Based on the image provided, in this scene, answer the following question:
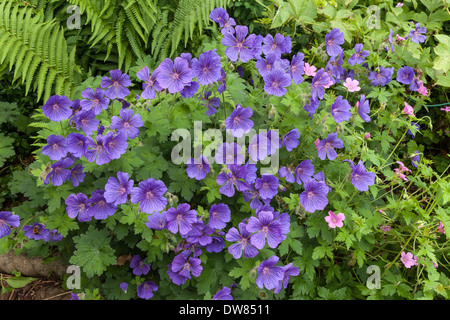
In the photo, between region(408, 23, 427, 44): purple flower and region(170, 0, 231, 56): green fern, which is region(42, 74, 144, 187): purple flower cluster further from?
region(408, 23, 427, 44): purple flower

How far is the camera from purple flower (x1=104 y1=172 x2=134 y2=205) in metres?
1.43

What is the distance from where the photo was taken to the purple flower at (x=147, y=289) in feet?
5.69

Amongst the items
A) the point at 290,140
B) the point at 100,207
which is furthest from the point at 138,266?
the point at 290,140

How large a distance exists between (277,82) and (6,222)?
1361 millimetres

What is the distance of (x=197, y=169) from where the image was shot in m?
1.58

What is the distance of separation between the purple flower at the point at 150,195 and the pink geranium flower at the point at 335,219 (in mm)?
774

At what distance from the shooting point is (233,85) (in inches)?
75.9

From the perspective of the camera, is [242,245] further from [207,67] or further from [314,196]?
[207,67]

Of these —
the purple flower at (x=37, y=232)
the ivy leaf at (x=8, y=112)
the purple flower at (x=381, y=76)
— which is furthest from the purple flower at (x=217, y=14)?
the ivy leaf at (x=8, y=112)

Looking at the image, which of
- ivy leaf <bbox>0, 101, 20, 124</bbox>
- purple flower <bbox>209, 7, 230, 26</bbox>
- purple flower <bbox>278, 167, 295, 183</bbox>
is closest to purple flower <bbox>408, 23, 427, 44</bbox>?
purple flower <bbox>209, 7, 230, 26</bbox>

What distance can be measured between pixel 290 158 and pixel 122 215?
900 mm

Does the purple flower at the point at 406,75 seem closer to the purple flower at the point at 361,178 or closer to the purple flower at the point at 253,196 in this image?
the purple flower at the point at 361,178

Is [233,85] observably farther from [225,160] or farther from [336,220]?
[336,220]
